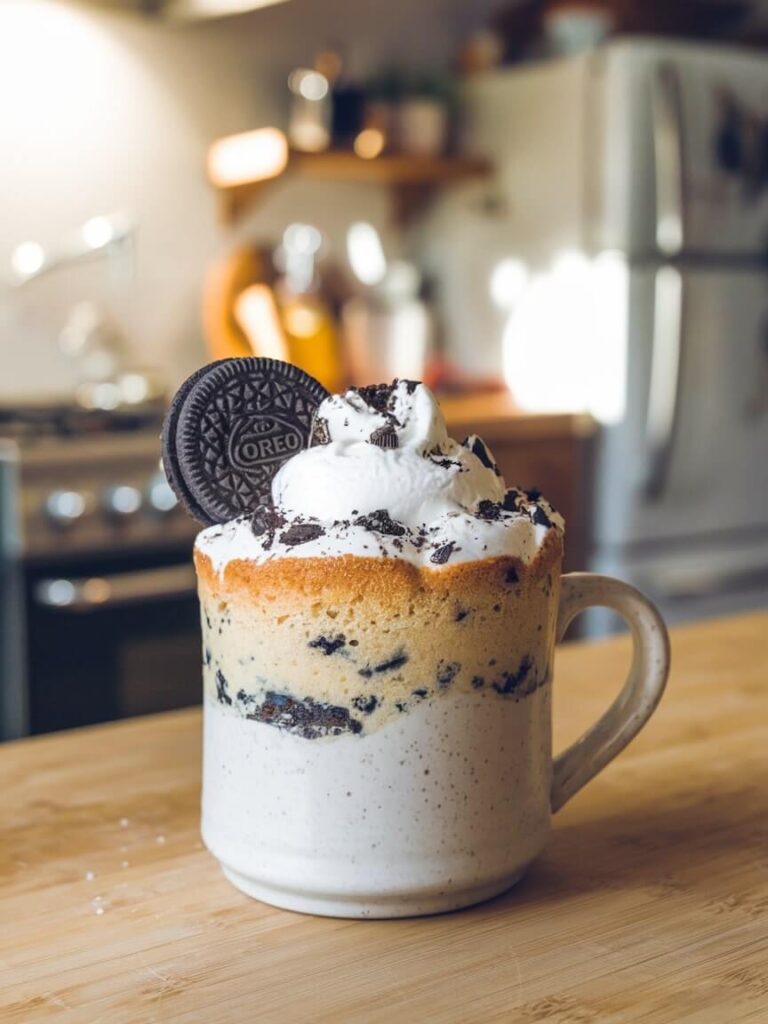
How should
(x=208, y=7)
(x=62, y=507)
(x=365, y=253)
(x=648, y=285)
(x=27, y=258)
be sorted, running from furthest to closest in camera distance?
(x=365, y=253), (x=648, y=285), (x=27, y=258), (x=208, y=7), (x=62, y=507)

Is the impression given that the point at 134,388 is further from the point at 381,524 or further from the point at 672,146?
the point at 381,524

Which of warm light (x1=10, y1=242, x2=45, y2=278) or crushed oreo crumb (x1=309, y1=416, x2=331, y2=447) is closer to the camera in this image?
crushed oreo crumb (x1=309, y1=416, x2=331, y2=447)

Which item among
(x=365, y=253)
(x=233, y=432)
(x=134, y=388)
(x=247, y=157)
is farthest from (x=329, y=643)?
(x=365, y=253)

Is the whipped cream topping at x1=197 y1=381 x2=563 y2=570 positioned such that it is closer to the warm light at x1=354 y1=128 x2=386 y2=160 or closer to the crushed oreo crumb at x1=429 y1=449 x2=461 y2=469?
the crushed oreo crumb at x1=429 y1=449 x2=461 y2=469

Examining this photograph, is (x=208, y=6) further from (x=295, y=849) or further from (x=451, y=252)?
(x=295, y=849)

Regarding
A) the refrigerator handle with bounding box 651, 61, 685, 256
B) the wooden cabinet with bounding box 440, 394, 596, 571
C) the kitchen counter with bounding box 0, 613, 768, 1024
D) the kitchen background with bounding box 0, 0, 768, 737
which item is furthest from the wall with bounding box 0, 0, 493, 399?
the kitchen counter with bounding box 0, 613, 768, 1024

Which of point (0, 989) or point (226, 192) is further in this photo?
point (226, 192)

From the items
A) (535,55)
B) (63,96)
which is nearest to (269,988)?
(63,96)
